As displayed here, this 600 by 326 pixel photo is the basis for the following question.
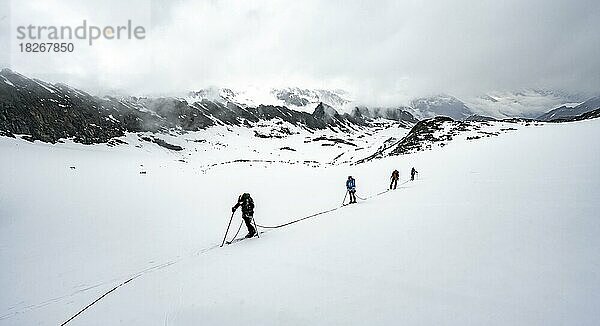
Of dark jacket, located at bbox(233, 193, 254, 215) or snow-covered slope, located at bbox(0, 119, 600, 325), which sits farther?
dark jacket, located at bbox(233, 193, 254, 215)

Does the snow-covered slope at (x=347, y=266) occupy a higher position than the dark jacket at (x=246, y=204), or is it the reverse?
the dark jacket at (x=246, y=204)

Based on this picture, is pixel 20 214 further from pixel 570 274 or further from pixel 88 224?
pixel 570 274

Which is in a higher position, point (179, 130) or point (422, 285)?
point (179, 130)

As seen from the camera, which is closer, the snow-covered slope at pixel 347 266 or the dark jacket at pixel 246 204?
the snow-covered slope at pixel 347 266

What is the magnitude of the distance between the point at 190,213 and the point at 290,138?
16645cm

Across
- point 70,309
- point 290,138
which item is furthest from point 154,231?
point 290,138

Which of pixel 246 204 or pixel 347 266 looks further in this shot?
pixel 246 204

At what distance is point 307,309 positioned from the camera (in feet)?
14.7

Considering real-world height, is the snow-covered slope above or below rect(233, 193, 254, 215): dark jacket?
below

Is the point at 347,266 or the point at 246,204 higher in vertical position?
the point at 246,204

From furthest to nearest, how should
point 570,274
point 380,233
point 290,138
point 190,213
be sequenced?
point 290,138 → point 190,213 → point 380,233 → point 570,274

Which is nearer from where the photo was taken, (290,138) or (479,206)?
(479,206)

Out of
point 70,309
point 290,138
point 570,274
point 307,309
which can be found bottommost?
point 70,309

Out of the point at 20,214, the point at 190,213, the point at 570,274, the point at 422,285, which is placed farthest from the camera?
the point at 190,213
